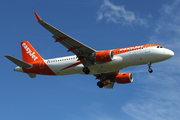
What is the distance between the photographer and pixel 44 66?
134 ft

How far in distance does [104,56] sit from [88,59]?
9.87ft

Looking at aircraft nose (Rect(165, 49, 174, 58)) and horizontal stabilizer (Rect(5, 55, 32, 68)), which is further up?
aircraft nose (Rect(165, 49, 174, 58))

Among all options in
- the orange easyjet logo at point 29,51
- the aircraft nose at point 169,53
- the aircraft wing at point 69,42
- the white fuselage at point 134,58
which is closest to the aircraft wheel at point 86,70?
the white fuselage at point 134,58

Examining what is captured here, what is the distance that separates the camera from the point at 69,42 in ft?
118

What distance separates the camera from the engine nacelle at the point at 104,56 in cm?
3566

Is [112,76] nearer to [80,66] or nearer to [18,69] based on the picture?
[80,66]

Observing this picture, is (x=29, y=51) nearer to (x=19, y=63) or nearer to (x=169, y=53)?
(x=19, y=63)

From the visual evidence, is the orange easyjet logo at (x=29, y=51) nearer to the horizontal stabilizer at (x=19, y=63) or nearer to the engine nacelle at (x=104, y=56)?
the horizontal stabilizer at (x=19, y=63)

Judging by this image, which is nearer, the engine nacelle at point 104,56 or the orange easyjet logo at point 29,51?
the engine nacelle at point 104,56

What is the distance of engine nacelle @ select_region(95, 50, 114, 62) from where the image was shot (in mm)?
35656

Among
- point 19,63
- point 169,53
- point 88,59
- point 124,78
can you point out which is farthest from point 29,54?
point 169,53

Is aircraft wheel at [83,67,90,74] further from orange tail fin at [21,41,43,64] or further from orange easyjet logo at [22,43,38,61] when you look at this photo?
orange easyjet logo at [22,43,38,61]

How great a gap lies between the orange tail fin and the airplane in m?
1.15

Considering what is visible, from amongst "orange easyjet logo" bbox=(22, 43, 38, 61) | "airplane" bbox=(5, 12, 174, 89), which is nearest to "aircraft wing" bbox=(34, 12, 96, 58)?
"airplane" bbox=(5, 12, 174, 89)
